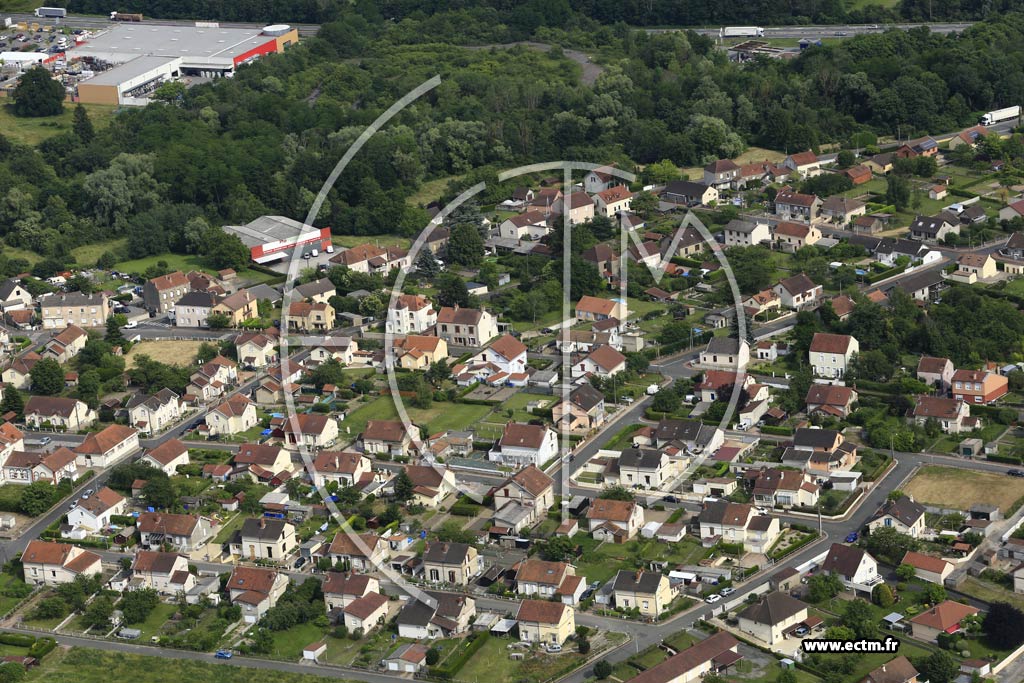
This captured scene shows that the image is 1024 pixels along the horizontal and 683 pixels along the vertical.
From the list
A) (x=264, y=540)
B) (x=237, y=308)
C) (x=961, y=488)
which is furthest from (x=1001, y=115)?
(x=264, y=540)

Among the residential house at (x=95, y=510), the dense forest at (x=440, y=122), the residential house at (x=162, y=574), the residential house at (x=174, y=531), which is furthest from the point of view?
the dense forest at (x=440, y=122)

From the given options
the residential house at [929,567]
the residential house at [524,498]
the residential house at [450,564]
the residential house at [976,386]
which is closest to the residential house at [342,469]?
the residential house at [524,498]

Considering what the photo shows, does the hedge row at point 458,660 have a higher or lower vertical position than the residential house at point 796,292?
lower

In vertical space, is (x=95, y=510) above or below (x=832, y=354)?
below

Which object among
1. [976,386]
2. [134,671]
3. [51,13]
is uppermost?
[51,13]

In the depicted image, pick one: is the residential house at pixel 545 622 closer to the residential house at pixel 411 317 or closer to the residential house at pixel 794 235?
the residential house at pixel 411 317

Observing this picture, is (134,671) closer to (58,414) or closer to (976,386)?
(58,414)
